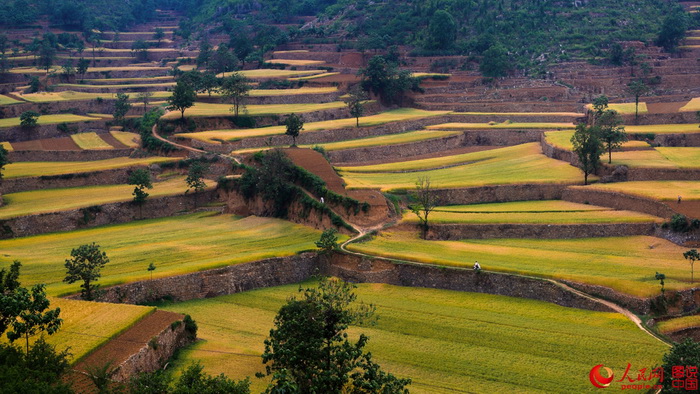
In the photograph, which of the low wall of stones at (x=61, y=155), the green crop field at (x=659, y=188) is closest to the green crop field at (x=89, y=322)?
the green crop field at (x=659, y=188)

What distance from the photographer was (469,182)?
64.0 m

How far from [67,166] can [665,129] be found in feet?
200

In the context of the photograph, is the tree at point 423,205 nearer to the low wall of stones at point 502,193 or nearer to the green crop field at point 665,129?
the low wall of stones at point 502,193

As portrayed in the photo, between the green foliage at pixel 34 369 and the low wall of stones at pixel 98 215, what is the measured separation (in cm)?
2845

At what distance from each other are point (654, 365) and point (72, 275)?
97.9 ft

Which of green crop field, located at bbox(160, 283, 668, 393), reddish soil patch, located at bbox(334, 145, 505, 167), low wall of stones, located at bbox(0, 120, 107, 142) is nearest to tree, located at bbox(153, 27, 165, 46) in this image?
low wall of stones, located at bbox(0, 120, 107, 142)

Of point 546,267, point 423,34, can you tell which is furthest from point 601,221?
point 423,34

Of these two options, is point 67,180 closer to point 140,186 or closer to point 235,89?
point 140,186

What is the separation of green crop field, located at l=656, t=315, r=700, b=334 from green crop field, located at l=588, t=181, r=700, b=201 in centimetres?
1650

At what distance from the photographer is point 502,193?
6216cm

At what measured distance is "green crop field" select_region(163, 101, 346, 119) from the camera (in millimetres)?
88938

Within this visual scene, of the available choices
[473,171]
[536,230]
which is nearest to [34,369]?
[536,230]

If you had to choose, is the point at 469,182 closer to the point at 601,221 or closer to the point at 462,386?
the point at 601,221

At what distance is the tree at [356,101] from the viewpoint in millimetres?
88988
